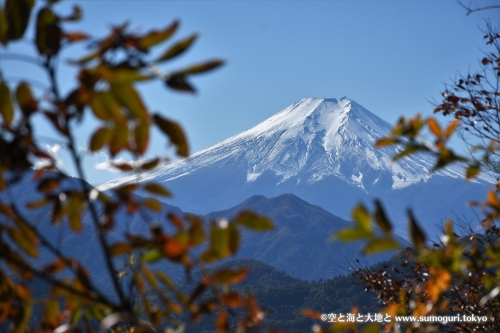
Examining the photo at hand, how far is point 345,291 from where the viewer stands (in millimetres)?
28875

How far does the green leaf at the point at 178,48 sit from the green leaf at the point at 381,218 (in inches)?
14.3

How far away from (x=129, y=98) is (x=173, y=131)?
91mm

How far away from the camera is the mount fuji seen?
144 metres

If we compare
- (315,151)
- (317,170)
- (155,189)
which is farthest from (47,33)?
(317,170)

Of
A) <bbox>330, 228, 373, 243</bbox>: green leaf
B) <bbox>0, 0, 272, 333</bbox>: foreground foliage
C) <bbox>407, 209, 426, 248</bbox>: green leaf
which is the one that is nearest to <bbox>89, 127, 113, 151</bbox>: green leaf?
<bbox>0, 0, 272, 333</bbox>: foreground foliage

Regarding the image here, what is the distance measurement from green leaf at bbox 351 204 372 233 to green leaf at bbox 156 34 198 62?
35cm

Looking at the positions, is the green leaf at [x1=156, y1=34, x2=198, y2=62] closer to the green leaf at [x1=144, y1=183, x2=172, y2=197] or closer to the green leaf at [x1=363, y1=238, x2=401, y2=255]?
the green leaf at [x1=144, y1=183, x2=172, y2=197]

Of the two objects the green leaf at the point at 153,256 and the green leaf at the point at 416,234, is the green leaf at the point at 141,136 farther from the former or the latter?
the green leaf at the point at 416,234

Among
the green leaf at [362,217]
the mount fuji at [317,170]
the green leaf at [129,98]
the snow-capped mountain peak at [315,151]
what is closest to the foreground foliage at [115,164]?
the green leaf at [129,98]

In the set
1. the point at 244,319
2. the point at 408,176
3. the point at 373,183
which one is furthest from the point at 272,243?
the point at 244,319

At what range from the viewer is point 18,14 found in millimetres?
702

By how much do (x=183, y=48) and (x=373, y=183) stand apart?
161 meters

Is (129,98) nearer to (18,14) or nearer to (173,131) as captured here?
(173,131)

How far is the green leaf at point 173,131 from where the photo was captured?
24.1 inches
